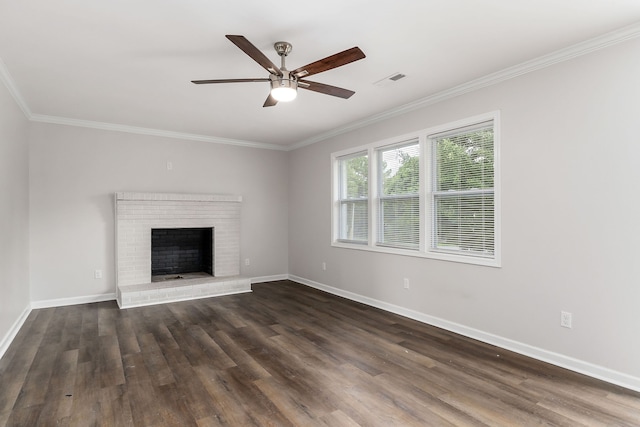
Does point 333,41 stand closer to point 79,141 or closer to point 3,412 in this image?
point 3,412

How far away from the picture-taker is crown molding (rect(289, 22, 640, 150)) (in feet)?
8.45

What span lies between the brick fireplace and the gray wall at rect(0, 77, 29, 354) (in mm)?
1037

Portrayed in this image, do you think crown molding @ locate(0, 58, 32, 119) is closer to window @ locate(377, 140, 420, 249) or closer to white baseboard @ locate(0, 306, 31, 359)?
white baseboard @ locate(0, 306, 31, 359)

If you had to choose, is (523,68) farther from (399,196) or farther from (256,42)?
(256,42)

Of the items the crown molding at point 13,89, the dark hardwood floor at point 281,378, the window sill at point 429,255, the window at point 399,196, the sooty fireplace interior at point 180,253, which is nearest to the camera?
the dark hardwood floor at point 281,378

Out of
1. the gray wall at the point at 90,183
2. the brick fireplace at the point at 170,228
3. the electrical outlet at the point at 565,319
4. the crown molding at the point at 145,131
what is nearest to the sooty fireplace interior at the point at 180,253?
the brick fireplace at the point at 170,228

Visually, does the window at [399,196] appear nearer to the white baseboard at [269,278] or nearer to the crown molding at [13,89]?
the white baseboard at [269,278]

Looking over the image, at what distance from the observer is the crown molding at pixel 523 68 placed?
8.45 feet

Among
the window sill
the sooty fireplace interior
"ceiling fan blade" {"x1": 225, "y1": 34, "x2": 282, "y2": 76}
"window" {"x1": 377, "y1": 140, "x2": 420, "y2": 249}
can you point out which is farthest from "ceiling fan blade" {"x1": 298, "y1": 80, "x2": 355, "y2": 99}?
the sooty fireplace interior

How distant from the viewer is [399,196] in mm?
4430

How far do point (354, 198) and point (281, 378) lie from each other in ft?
10.1

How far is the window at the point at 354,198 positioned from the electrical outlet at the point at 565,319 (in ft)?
8.18

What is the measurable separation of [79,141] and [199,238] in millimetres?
2264

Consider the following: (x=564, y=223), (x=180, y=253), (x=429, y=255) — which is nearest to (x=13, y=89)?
(x=180, y=253)
